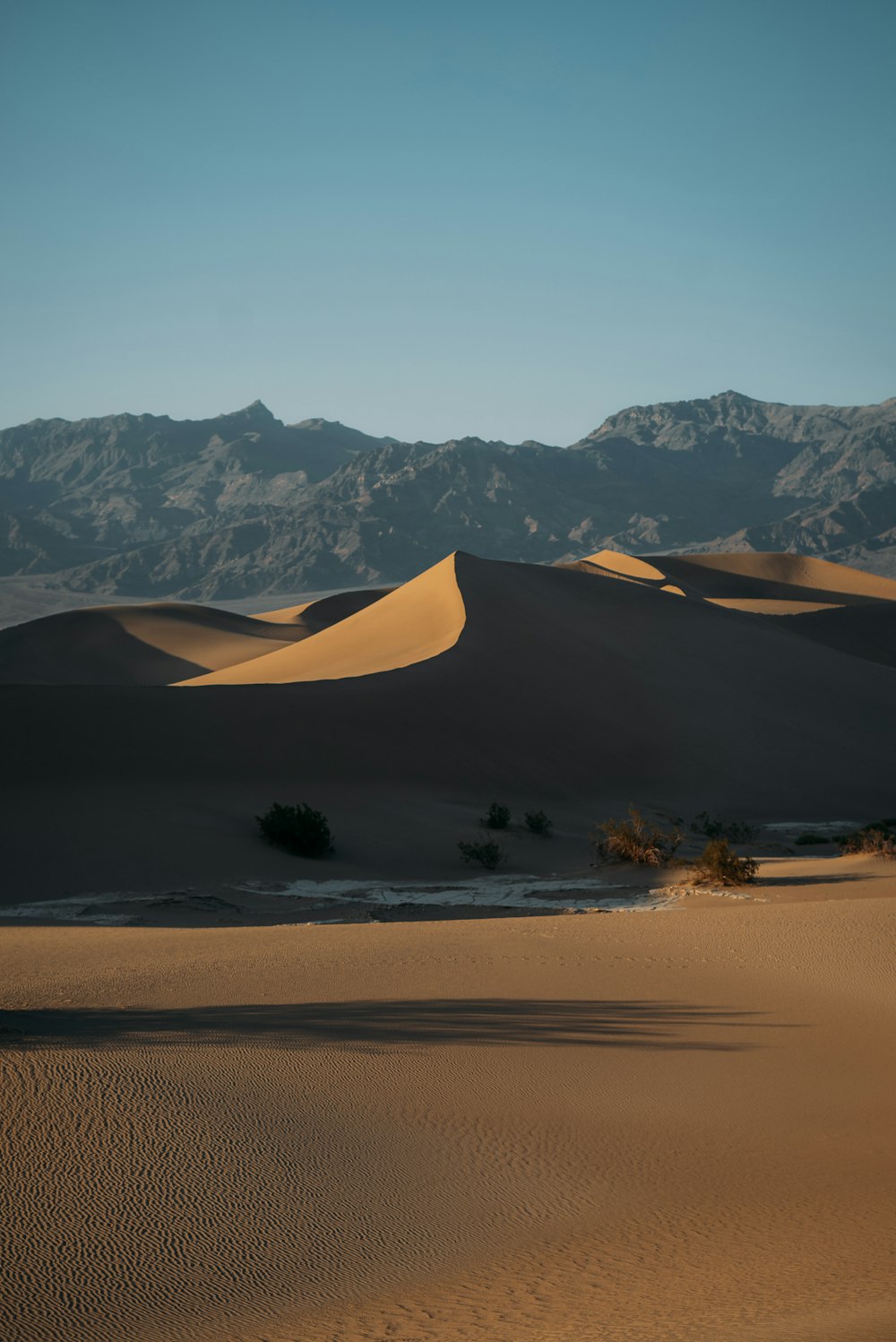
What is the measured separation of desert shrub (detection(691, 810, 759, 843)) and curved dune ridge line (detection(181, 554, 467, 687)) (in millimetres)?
8756

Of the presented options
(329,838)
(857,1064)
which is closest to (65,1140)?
(857,1064)

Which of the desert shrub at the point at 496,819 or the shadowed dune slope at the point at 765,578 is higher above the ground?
the shadowed dune slope at the point at 765,578

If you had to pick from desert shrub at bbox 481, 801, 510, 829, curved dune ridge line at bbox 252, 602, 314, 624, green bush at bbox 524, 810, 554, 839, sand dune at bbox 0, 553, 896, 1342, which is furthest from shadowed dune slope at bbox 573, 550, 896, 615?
sand dune at bbox 0, 553, 896, 1342

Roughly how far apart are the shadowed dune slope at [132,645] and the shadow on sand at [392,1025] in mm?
52488

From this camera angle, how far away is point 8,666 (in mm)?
66188

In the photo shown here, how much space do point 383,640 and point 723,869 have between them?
20882 millimetres

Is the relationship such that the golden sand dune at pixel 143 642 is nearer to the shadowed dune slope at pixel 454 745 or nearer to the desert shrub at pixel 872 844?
the shadowed dune slope at pixel 454 745

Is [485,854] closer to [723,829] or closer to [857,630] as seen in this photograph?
[723,829]

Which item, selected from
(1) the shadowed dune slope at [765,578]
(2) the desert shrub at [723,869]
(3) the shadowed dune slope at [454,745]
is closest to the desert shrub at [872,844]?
(2) the desert shrub at [723,869]

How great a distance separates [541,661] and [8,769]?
1404cm

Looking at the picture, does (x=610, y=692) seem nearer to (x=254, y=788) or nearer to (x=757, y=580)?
(x=254, y=788)

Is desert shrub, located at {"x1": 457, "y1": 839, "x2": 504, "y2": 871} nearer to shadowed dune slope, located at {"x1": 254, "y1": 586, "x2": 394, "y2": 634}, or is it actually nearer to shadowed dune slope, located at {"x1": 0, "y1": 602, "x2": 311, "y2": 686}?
shadowed dune slope, located at {"x1": 0, "y1": 602, "x2": 311, "y2": 686}

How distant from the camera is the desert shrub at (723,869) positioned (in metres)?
14.8

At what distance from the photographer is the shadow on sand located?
710 centimetres
